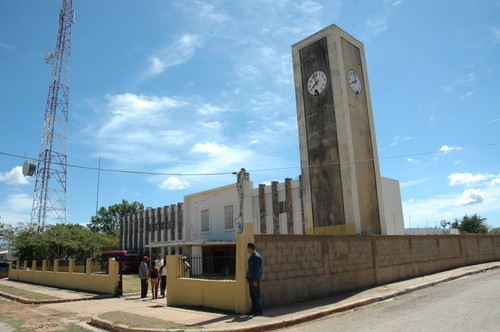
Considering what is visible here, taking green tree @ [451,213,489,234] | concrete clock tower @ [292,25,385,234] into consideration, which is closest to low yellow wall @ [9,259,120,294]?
concrete clock tower @ [292,25,385,234]

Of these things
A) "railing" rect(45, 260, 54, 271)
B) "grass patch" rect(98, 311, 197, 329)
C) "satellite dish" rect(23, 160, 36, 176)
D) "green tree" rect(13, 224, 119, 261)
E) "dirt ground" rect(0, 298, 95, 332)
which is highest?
"satellite dish" rect(23, 160, 36, 176)

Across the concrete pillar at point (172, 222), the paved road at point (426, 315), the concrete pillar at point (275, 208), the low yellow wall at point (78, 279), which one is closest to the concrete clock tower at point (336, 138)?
the paved road at point (426, 315)

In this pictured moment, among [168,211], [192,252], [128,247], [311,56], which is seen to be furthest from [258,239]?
[128,247]

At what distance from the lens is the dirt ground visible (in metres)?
9.39

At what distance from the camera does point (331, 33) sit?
60.6ft

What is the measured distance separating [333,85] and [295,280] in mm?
10002

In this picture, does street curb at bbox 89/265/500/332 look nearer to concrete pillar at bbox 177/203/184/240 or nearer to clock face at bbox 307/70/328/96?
clock face at bbox 307/70/328/96

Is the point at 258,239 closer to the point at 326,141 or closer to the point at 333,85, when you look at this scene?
the point at 326,141

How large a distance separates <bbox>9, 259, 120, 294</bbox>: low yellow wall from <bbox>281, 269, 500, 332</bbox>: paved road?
11.4m

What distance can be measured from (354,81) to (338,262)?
9.72 m

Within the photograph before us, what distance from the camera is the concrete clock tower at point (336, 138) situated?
17031 mm

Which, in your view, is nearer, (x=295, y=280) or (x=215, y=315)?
(x=215, y=315)

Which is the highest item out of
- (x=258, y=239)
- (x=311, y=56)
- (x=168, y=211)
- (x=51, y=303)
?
(x=311, y=56)

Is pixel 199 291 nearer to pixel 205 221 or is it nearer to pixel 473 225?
pixel 205 221
